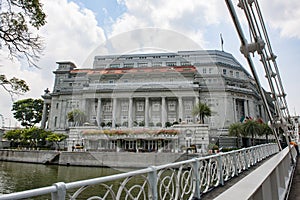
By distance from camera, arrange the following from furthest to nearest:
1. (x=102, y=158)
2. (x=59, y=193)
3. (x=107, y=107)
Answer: (x=107, y=107) < (x=102, y=158) < (x=59, y=193)

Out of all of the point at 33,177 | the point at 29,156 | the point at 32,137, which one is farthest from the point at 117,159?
the point at 32,137

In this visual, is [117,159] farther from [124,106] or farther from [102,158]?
[124,106]

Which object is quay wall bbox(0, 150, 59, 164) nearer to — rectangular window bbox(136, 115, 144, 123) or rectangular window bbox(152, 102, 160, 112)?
rectangular window bbox(136, 115, 144, 123)

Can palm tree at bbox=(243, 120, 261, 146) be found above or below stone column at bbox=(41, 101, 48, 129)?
below

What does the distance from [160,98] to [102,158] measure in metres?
21.9

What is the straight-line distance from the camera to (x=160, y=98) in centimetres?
4281

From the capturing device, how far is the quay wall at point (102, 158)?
70.4ft

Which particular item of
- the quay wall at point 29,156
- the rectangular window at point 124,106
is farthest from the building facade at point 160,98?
the quay wall at point 29,156

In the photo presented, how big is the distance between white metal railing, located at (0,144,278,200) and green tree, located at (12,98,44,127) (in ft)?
169

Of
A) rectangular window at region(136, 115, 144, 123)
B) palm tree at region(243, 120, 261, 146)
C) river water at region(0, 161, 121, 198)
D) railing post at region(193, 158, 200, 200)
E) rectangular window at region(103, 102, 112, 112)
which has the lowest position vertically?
river water at region(0, 161, 121, 198)

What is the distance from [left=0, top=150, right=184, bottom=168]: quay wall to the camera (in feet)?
70.4

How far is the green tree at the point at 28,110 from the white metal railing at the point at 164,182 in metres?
51.4

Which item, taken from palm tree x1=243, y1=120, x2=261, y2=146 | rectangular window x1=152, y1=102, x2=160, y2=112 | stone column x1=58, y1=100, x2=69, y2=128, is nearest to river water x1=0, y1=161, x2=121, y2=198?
palm tree x1=243, y1=120, x2=261, y2=146

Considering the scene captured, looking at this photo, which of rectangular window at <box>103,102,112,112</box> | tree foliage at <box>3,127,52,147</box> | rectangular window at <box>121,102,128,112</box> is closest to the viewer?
tree foliage at <box>3,127,52,147</box>
